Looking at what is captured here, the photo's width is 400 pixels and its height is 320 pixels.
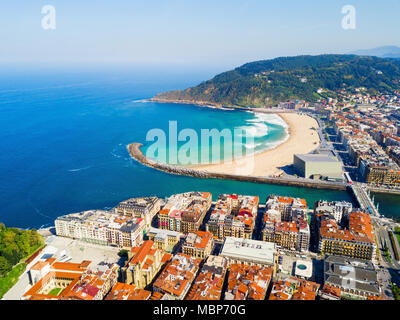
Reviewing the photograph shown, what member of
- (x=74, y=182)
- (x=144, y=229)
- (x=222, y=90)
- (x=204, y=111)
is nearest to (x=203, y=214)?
(x=144, y=229)

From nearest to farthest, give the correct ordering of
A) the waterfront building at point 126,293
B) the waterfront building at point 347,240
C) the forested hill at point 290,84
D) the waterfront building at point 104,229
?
1. the waterfront building at point 126,293
2. the waterfront building at point 347,240
3. the waterfront building at point 104,229
4. the forested hill at point 290,84

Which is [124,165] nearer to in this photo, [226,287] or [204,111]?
[226,287]

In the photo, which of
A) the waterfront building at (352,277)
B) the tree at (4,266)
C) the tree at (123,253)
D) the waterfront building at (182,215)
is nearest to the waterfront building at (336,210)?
the waterfront building at (352,277)

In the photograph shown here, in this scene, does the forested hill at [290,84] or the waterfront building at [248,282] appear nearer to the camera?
the waterfront building at [248,282]

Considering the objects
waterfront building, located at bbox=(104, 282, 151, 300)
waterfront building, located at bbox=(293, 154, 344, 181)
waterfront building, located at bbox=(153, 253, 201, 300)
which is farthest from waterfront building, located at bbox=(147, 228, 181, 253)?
waterfront building, located at bbox=(293, 154, 344, 181)

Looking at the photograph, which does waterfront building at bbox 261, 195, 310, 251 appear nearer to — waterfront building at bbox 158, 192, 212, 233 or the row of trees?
waterfront building at bbox 158, 192, 212, 233

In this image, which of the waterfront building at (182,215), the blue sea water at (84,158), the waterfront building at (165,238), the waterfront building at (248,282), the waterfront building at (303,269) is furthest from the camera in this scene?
the blue sea water at (84,158)

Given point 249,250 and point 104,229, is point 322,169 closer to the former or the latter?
point 249,250

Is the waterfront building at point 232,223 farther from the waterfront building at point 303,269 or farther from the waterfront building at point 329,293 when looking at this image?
the waterfront building at point 329,293
